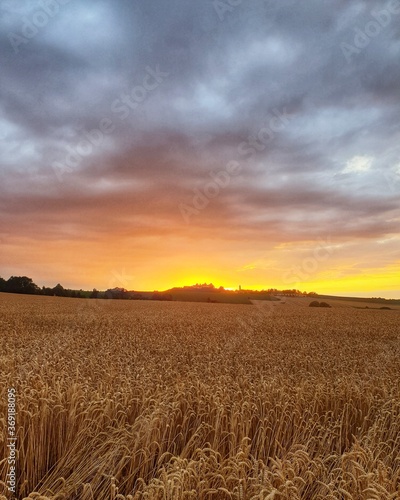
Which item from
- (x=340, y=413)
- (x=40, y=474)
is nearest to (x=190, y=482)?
(x=40, y=474)

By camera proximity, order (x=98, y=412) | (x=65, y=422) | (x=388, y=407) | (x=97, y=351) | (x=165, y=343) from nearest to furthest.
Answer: (x=65, y=422) < (x=98, y=412) < (x=388, y=407) < (x=97, y=351) < (x=165, y=343)

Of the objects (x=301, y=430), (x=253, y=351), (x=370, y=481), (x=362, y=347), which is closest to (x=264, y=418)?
(x=301, y=430)

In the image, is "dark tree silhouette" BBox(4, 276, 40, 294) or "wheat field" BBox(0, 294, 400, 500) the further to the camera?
"dark tree silhouette" BBox(4, 276, 40, 294)

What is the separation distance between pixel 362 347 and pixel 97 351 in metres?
10.9

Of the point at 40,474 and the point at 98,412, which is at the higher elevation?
the point at 98,412

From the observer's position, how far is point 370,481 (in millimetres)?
4449

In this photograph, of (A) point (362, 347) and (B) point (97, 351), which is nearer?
(B) point (97, 351)

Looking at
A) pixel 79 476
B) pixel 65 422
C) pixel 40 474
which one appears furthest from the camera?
pixel 65 422

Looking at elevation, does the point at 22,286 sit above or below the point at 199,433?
above

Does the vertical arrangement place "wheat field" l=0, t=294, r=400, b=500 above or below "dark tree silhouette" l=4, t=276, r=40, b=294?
below

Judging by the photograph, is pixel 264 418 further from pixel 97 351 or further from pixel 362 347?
pixel 362 347

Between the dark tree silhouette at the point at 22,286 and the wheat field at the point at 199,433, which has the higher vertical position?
the dark tree silhouette at the point at 22,286

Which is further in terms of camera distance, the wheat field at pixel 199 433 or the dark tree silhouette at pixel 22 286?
the dark tree silhouette at pixel 22 286

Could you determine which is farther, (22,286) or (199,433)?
(22,286)
